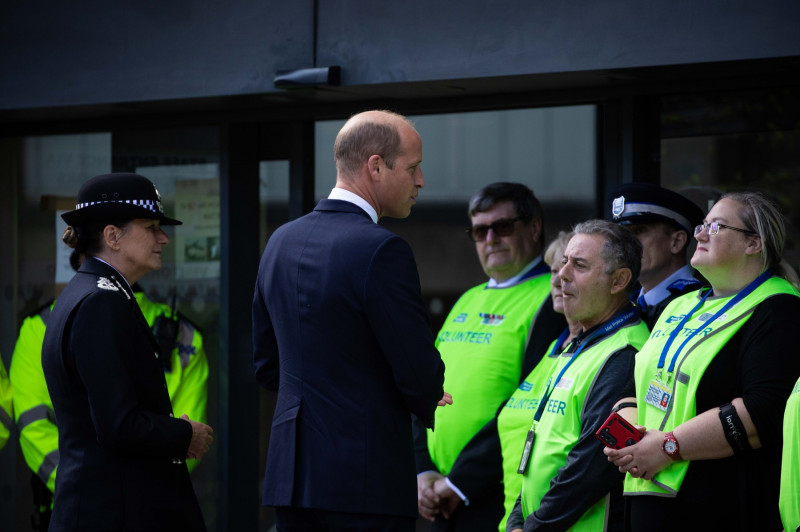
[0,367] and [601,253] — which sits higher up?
[601,253]

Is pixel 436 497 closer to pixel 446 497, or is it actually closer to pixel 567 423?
pixel 446 497

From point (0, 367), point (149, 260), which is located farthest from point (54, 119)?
point (149, 260)

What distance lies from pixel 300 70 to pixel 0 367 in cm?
227

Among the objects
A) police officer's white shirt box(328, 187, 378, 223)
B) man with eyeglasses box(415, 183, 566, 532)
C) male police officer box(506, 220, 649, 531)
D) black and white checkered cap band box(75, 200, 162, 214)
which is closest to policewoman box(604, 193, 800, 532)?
male police officer box(506, 220, 649, 531)

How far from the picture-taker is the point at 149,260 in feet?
11.8

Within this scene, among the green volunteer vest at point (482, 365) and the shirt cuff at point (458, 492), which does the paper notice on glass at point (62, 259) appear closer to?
the green volunteer vest at point (482, 365)

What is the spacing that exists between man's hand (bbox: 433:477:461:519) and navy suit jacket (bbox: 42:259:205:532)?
3.68 feet

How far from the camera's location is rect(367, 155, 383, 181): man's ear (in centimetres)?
296

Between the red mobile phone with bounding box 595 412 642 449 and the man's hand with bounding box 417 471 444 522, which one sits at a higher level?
the red mobile phone with bounding box 595 412 642 449

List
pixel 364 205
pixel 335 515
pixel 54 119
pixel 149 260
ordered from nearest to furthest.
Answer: pixel 335 515, pixel 364 205, pixel 149 260, pixel 54 119

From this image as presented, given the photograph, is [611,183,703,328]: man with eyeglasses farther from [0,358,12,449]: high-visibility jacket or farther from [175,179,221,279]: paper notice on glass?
[0,358,12,449]: high-visibility jacket

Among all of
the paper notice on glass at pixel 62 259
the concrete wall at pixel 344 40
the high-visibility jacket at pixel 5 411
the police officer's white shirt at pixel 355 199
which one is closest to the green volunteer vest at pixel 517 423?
the police officer's white shirt at pixel 355 199

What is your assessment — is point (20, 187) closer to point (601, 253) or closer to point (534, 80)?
point (534, 80)

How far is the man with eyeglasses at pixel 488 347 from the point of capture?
13.7ft
